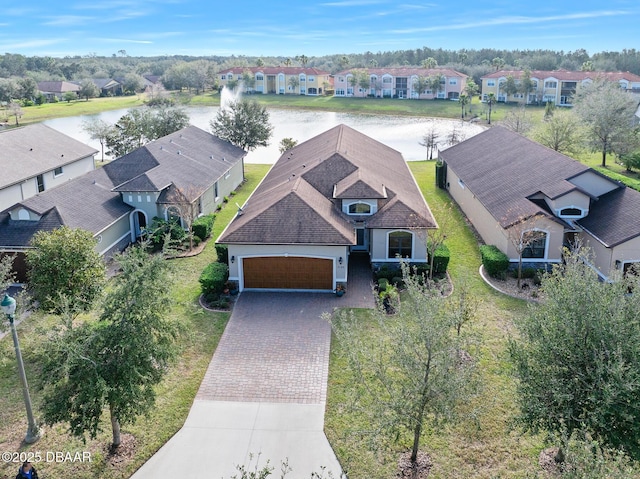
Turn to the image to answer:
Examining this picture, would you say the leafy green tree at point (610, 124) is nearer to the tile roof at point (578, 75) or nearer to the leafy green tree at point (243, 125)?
the leafy green tree at point (243, 125)

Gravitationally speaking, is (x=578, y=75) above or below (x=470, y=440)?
above

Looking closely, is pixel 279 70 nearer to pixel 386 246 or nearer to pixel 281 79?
A: pixel 281 79

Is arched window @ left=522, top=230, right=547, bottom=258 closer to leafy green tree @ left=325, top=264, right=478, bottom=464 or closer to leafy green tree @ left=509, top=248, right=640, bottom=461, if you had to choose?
leafy green tree @ left=509, top=248, right=640, bottom=461

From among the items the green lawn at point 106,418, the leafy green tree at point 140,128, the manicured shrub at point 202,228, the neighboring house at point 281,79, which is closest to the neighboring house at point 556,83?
the neighboring house at point 281,79

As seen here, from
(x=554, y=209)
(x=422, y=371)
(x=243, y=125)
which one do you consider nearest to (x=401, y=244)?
(x=554, y=209)

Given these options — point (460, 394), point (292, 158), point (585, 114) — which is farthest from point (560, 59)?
point (460, 394)

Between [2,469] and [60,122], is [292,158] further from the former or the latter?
[60,122]
